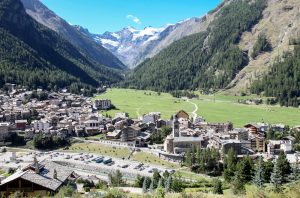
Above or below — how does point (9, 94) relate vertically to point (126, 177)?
above

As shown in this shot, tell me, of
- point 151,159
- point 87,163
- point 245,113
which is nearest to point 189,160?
point 151,159

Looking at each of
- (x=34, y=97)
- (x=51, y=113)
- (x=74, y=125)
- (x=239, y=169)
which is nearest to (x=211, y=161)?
(x=239, y=169)

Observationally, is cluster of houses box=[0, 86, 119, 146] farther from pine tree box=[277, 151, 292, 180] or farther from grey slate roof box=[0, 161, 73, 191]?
grey slate roof box=[0, 161, 73, 191]

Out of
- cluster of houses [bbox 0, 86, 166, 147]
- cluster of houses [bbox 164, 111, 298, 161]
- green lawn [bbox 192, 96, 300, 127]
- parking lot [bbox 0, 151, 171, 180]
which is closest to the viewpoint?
parking lot [bbox 0, 151, 171, 180]

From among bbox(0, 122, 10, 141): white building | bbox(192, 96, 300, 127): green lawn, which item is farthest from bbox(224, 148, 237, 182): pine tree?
bbox(0, 122, 10, 141): white building

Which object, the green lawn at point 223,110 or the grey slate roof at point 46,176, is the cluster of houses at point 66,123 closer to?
the green lawn at point 223,110

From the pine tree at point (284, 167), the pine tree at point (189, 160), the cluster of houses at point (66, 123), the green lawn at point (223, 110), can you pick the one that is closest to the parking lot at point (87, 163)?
the pine tree at point (189, 160)

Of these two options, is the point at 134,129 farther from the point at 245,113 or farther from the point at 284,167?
the point at 245,113

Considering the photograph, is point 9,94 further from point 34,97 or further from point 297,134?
point 297,134

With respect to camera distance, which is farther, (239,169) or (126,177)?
(126,177)

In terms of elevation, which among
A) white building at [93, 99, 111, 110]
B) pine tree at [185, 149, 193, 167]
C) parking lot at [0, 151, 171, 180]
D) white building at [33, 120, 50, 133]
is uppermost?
white building at [93, 99, 111, 110]

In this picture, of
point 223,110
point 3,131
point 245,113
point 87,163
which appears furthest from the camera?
point 223,110
